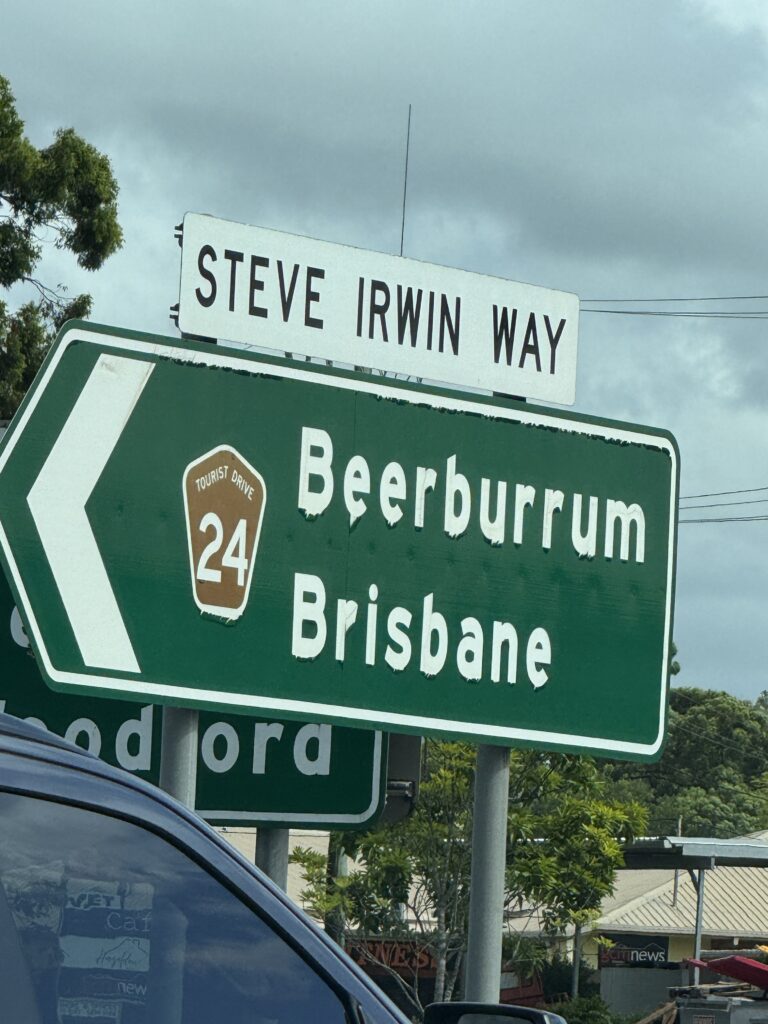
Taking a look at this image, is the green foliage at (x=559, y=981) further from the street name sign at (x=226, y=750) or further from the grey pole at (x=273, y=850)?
the street name sign at (x=226, y=750)

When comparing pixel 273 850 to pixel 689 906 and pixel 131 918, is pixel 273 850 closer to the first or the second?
pixel 131 918

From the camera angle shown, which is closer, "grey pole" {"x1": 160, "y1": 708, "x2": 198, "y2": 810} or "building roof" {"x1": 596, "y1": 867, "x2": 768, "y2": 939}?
"grey pole" {"x1": 160, "y1": 708, "x2": 198, "y2": 810}

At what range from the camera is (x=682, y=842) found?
78.4ft

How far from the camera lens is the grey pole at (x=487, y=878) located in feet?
15.9

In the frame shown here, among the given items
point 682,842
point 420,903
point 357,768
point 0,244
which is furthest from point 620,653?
point 682,842

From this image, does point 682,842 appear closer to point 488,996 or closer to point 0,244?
point 0,244

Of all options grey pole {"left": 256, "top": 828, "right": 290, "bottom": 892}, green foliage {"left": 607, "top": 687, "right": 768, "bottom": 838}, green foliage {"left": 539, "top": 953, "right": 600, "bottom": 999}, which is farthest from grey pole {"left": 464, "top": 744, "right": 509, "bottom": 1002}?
green foliage {"left": 607, "top": 687, "right": 768, "bottom": 838}

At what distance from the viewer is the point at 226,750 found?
5301mm

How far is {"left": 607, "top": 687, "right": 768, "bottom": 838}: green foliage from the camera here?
66.6 metres

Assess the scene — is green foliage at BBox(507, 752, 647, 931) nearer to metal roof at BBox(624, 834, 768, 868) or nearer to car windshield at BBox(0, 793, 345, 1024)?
metal roof at BBox(624, 834, 768, 868)

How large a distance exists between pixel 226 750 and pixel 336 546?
1042mm

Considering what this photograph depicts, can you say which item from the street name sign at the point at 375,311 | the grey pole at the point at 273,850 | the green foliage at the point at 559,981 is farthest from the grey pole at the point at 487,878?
the green foliage at the point at 559,981

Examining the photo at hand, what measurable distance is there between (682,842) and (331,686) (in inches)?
798

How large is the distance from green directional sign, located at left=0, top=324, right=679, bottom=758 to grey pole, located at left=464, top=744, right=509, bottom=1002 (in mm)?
202
